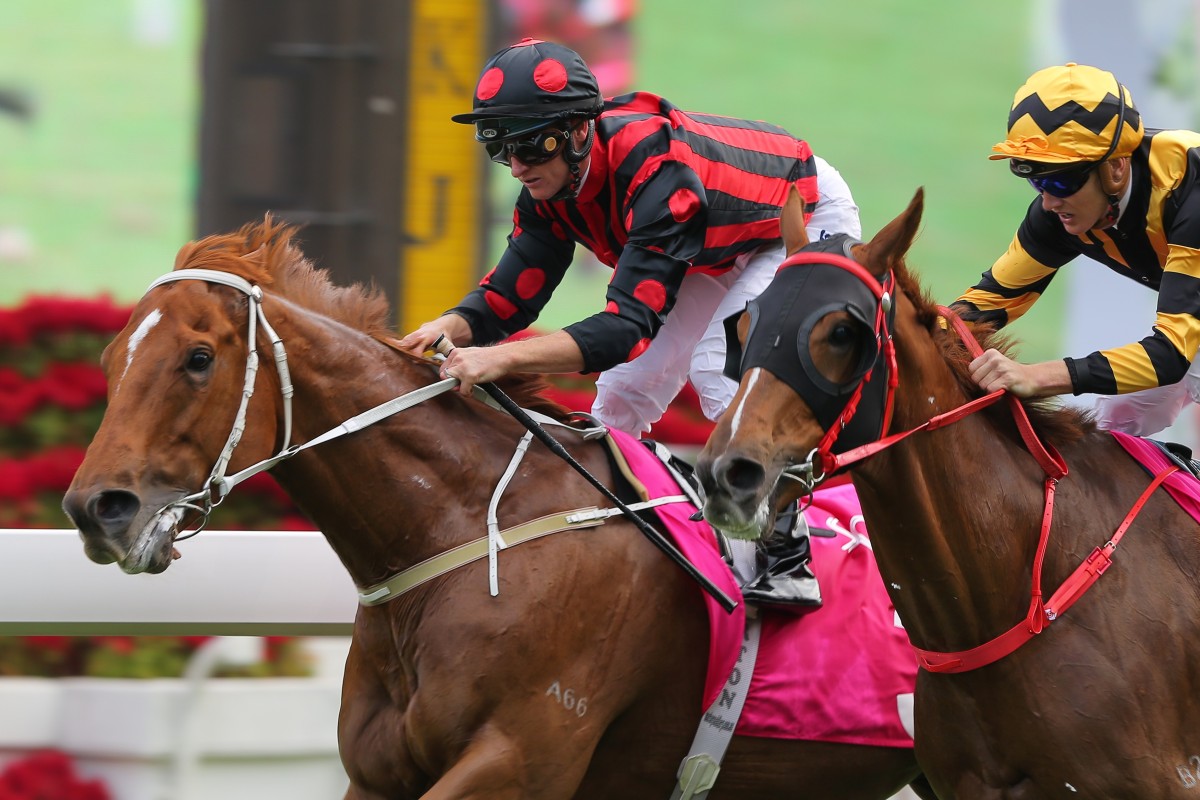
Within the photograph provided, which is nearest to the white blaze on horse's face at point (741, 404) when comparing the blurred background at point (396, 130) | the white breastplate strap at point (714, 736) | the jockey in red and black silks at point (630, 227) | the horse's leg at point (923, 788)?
the jockey in red and black silks at point (630, 227)

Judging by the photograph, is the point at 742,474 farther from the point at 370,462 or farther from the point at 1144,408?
the point at 1144,408

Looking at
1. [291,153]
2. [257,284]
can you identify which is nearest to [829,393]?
[257,284]

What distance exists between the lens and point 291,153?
5273mm

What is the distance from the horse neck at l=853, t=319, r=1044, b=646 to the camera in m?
3.03

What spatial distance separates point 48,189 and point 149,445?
6689 mm

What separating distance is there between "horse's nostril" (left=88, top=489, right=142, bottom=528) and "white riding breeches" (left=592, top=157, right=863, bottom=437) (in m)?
1.50

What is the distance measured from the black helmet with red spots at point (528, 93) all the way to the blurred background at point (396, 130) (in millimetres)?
1778

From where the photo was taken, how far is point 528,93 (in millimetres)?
3504

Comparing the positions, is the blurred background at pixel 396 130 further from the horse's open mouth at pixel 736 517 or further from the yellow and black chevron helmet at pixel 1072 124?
the horse's open mouth at pixel 736 517

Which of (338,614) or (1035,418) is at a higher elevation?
(1035,418)

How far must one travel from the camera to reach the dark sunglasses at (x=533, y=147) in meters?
3.55

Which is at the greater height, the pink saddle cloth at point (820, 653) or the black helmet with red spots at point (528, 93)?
the black helmet with red spots at point (528, 93)

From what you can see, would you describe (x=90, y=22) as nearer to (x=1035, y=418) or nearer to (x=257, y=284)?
(x=257, y=284)

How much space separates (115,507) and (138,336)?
37 centimetres
